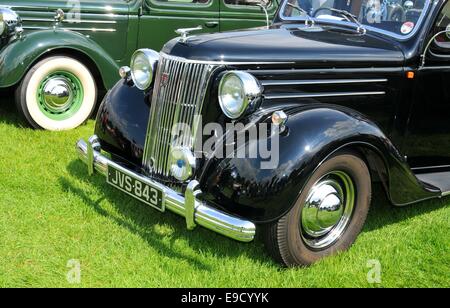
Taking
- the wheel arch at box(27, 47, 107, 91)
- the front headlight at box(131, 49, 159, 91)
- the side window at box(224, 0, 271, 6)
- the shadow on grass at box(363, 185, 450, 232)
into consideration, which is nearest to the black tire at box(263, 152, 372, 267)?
the shadow on grass at box(363, 185, 450, 232)

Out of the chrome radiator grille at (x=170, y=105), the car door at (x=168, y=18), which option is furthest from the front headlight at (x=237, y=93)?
the car door at (x=168, y=18)

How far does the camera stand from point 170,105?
3.25 metres

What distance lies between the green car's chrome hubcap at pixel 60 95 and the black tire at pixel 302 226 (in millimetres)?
3268

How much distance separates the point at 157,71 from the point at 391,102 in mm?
1628

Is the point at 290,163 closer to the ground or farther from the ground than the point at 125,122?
farther from the ground

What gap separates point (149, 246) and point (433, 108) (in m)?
2.26

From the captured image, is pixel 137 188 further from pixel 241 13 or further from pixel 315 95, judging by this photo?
pixel 241 13

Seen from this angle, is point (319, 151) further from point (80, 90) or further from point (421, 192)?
point (80, 90)

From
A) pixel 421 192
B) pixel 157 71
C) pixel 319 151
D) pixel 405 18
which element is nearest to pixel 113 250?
pixel 157 71

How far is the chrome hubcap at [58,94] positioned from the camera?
540 cm

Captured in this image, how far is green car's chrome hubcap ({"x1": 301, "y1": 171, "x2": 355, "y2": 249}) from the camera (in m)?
3.07

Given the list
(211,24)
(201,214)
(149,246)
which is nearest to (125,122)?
(149,246)

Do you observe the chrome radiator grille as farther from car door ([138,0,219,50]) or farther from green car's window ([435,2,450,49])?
car door ([138,0,219,50])

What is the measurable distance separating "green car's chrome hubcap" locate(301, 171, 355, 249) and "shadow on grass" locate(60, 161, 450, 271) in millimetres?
301
